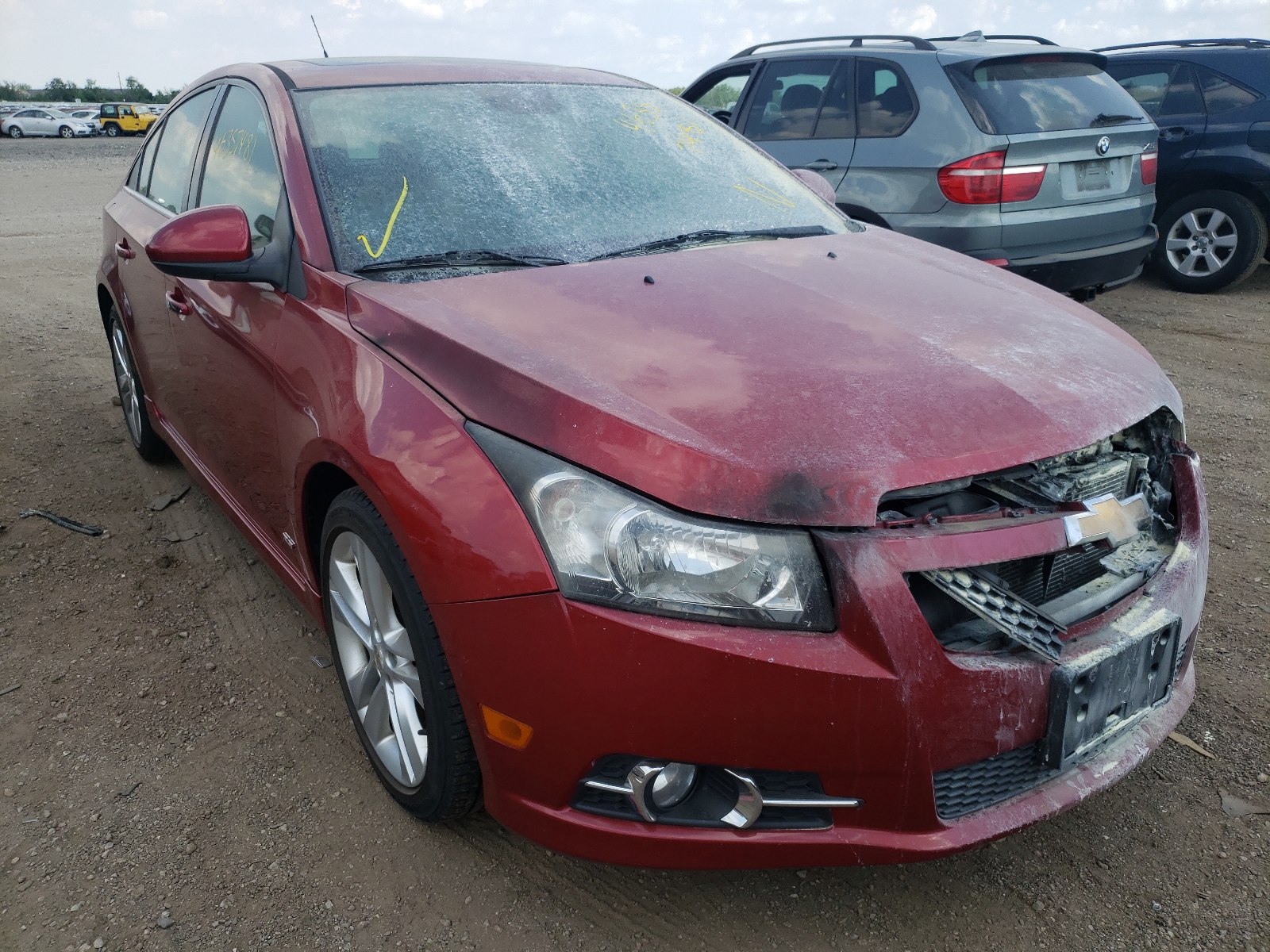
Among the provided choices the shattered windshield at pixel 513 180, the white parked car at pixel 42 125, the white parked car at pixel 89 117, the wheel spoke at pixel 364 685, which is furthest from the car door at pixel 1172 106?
the white parked car at pixel 89 117

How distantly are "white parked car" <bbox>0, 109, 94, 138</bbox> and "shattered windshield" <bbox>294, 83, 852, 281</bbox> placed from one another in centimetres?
4241

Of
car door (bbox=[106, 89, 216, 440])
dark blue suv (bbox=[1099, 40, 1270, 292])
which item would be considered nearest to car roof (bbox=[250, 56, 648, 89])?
car door (bbox=[106, 89, 216, 440])

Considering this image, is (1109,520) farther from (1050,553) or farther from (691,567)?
(691,567)

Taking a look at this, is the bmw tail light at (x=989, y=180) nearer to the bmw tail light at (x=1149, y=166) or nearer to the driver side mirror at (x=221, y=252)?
the bmw tail light at (x=1149, y=166)

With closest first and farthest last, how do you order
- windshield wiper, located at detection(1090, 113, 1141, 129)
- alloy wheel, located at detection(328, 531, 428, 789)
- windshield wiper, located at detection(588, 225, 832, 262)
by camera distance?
alloy wheel, located at detection(328, 531, 428, 789) → windshield wiper, located at detection(588, 225, 832, 262) → windshield wiper, located at detection(1090, 113, 1141, 129)

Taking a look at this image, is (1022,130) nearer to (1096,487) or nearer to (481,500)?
(1096,487)

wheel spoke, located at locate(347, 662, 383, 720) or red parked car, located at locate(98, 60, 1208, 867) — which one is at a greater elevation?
red parked car, located at locate(98, 60, 1208, 867)

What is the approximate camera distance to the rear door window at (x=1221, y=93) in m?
6.84

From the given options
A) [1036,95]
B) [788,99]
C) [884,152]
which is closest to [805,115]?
[788,99]

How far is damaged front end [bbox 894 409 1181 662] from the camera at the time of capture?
63.6 inches

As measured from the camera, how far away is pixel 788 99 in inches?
239

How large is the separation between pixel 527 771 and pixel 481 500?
0.49 m

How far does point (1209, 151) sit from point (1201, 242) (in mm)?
646

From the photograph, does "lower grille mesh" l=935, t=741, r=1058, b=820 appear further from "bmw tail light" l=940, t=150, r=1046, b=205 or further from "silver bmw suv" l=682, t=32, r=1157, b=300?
"bmw tail light" l=940, t=150, r=1046, b=205
